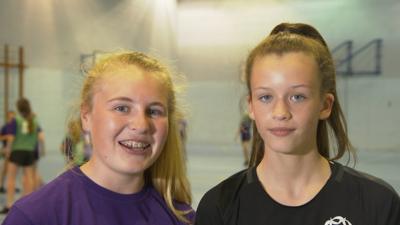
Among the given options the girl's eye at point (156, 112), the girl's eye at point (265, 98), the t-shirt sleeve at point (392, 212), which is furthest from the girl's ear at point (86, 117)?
the t-shirt sleeve at point (392, 212)

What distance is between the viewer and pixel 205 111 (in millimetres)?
16531

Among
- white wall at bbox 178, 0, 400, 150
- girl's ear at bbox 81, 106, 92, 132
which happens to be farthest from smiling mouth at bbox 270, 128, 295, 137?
white wall at bbox 178, 0, 400, 150

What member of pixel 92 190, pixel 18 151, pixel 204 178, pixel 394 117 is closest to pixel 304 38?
pixel 92 190

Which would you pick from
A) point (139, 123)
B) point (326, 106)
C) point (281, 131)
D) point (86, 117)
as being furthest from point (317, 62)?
point (86, 117)

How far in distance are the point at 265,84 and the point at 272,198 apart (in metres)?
0.38

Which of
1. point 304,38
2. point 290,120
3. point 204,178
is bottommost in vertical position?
point 204,178

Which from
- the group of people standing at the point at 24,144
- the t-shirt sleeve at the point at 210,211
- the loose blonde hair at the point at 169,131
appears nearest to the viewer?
the t-shirt sleeve at the point at 210,211

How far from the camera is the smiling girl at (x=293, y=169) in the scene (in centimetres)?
150

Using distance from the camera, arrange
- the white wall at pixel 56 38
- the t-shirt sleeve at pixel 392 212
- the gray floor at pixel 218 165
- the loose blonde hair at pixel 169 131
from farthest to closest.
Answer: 1. the white wall at pixel 56 38
2. the gray floor at pixel 218 165
3. the loose blonde hair at pixel 169 131
4. the t-shirt sleeve at pixel 392 212

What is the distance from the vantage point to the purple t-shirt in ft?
5.07

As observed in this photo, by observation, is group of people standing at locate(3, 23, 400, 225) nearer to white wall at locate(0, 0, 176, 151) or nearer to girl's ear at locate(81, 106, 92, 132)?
girl's ear at locate(81, 106, 92, 132)

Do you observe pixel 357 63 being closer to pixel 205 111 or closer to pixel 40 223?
pixel 205 111

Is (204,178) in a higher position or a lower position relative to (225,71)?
lower

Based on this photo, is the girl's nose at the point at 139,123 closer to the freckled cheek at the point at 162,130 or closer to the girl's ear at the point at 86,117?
the freckled cheek at the point at 162,130
